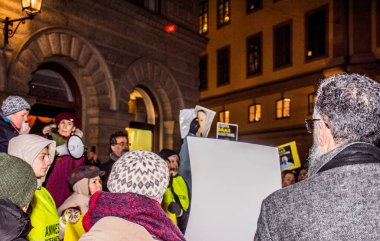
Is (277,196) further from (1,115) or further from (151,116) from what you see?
(151,116)

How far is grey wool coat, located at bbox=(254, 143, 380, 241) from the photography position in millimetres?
1459

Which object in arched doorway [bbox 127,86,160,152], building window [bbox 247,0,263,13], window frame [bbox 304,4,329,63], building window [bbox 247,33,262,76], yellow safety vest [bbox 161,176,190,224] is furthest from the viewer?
building window [bbox 247,0,263,13]

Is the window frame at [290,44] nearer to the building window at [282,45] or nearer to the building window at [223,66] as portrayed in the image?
the building window at [282,45]

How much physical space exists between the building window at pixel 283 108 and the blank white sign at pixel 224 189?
20.6 meters

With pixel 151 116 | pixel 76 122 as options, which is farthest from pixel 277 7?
pixel 76 122

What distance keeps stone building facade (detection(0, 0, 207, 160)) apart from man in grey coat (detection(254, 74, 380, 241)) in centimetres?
765

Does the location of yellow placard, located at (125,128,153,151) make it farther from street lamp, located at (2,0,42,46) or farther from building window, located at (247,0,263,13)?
building window, located at (247,0,263,13)

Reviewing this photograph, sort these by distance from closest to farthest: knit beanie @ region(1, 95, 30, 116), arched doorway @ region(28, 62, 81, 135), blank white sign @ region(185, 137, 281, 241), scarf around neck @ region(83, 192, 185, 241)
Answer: scarf around neck @ region(83, 192, 185, 241)
blank white sign @ region(185, 137, 281, 241)
knit beanie @ region(1, 95, 30, 116)
arched doorway @ region(28, 62, 81, 135)

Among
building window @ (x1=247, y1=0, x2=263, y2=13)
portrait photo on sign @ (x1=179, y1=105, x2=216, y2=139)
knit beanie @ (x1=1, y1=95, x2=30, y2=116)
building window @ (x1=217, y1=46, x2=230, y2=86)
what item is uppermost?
building window @ (x1=247, y1=0, x2=263, y2=13)

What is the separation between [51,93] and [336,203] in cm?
914

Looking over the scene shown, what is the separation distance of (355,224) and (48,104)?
9038 mm

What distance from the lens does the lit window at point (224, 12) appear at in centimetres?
2888

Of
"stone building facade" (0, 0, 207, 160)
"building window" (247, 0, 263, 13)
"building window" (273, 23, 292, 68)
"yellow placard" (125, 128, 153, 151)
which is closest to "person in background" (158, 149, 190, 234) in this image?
"stone building facade" (0, 0, 207, 160)

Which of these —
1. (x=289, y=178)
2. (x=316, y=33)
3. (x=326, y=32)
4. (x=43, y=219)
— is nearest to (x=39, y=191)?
(x=43, y=219)
